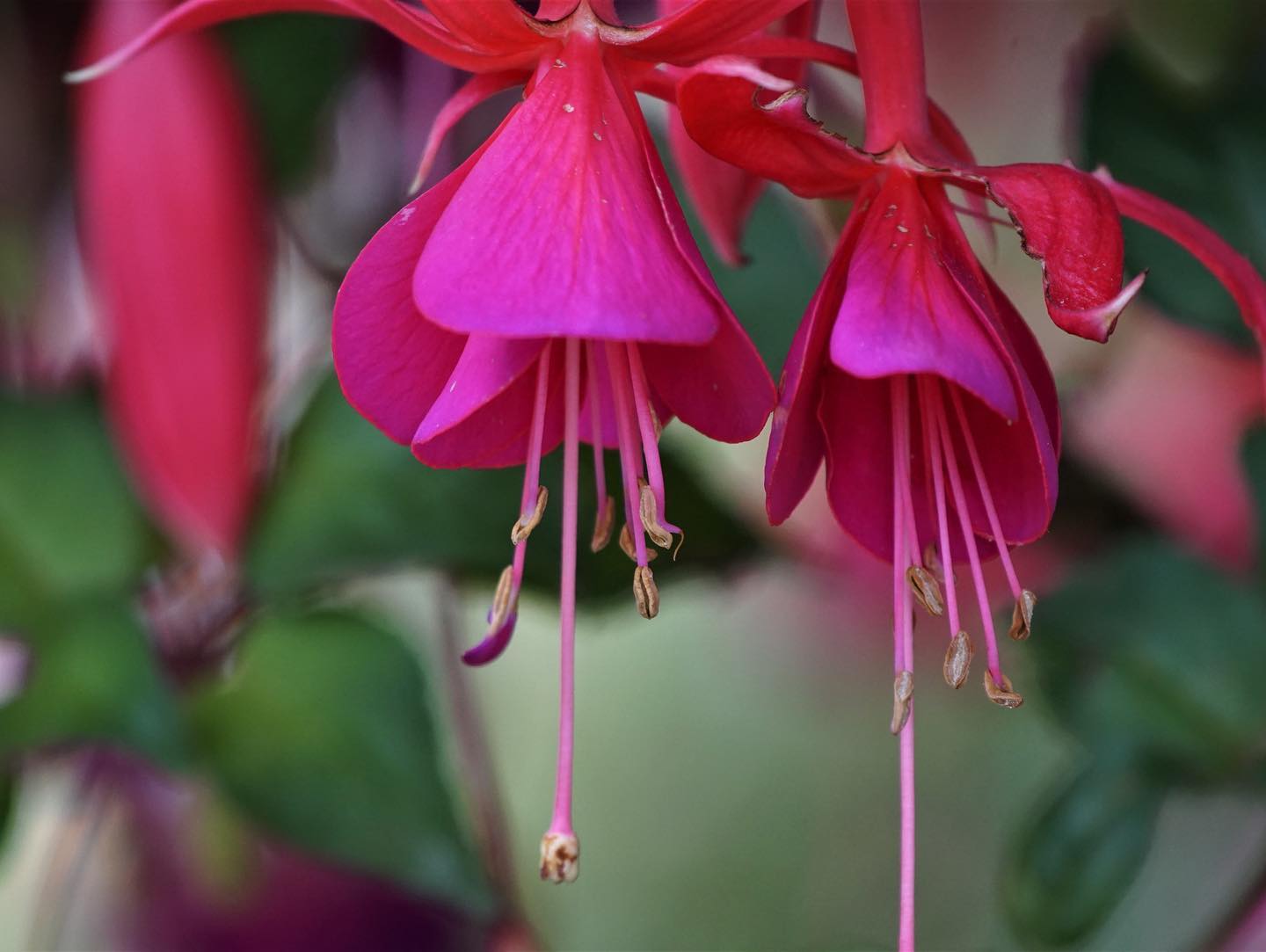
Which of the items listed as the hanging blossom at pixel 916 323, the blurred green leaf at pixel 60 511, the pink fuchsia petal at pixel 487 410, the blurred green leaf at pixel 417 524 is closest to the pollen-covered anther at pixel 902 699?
the hanging blossom at pixel 916 323

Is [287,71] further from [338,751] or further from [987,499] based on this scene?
[987,499]

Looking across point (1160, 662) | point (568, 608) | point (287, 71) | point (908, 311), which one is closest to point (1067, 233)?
point (908, 311)

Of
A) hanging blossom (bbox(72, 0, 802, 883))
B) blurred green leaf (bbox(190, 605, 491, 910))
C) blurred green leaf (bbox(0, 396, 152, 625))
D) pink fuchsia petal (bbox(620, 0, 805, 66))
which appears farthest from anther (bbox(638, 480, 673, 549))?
blurred green leaf (bbox(0, 396, 152, 625))

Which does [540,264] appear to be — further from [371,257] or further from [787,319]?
[787,319]

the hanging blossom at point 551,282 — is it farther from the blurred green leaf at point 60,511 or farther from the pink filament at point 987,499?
the blurred green leaf at point 60,511

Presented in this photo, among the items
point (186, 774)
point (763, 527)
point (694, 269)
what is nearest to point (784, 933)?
point (763, 527)

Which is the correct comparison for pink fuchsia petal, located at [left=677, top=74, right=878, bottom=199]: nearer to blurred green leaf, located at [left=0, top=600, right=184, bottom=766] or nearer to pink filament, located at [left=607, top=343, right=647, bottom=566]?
pink filament, located at [left=607, top=343, right=647, bottom=566]
